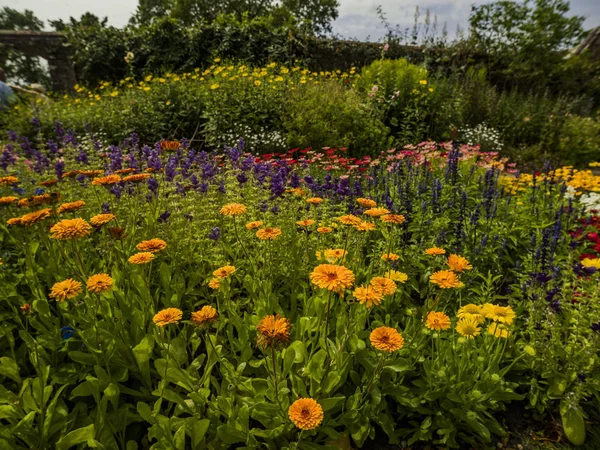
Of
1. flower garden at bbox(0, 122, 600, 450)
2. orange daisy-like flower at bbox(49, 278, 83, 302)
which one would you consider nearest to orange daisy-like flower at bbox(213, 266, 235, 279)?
flower garden at bbox(0, 122, 600, 450)

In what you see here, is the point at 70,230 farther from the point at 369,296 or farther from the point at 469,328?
the point at 469,328

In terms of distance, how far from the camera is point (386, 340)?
131cm

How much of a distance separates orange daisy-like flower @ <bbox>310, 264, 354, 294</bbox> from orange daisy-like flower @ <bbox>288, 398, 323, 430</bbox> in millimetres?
383

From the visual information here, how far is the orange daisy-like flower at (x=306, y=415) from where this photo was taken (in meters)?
1.10

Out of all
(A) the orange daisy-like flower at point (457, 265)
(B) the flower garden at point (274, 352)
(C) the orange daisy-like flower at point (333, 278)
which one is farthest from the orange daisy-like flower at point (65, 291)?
(A) the orange daisy-like flower at point (457, 265)

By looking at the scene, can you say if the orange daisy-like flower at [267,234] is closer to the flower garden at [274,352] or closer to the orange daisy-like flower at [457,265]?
the flower garden at [274,352]

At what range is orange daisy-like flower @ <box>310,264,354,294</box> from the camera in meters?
1.28

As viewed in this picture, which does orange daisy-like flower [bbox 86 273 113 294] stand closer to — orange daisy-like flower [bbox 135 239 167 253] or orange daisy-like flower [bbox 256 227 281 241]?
orange daisy-like flower [bbox 135 239 167 253]

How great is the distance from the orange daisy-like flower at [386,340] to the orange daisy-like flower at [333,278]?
21 cm

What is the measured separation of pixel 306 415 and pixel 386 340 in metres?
0.39

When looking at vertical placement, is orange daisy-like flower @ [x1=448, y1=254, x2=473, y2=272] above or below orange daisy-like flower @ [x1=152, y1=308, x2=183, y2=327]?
above

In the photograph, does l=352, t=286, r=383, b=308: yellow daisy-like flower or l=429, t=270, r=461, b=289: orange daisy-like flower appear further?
l=429, t=270, r=461, b=289: orange daisy-like flower

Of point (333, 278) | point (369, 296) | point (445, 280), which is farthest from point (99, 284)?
point (445, 280)

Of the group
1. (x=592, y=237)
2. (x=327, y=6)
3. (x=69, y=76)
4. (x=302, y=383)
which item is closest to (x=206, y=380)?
(x=302, y=383)
